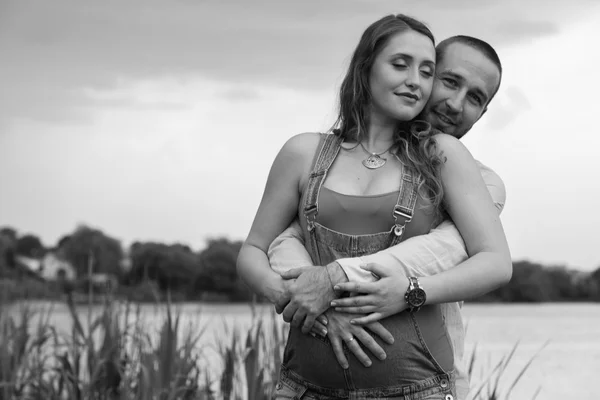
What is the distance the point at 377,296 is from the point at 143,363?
2.59 meters

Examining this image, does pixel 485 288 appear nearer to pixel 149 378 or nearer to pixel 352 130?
pixel 352 130

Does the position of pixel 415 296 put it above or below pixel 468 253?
below

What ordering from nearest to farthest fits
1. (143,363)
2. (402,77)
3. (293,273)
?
(293,273) → (402,77) → (143,363)

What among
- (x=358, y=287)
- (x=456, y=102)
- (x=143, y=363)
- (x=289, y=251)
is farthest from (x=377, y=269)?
(x=143, y=363)

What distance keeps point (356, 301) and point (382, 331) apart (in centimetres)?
10

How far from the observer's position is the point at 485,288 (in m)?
2.07

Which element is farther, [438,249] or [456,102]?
[456,102]

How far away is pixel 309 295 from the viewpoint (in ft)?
6.61

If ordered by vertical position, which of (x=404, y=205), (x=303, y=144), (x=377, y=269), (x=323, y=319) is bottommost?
(x=323, y=319)

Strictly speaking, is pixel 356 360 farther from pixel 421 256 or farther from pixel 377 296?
pixel 421 256

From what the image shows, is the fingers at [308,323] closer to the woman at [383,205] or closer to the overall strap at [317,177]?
the woman at [383,205]

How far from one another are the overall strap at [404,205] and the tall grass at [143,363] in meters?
2.13

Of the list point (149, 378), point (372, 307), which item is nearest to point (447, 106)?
point (372, 307)

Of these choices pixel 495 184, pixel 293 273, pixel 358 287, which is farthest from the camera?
pixel 495 184
